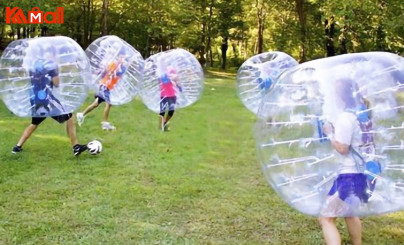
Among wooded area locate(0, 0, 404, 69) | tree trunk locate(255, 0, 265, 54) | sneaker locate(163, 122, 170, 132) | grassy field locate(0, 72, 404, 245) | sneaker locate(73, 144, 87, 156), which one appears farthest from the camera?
tree trunk locate(255, 0, 265, 54)

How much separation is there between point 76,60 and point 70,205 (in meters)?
1.95

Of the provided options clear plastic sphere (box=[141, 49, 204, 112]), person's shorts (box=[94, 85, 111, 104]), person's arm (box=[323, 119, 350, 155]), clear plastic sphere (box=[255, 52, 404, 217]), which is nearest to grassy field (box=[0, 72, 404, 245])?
person's shorts (box=[94, 85, 111, 104])

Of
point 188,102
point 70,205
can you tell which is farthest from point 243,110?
point 70,205

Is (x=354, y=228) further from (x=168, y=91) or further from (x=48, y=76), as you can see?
(x=168, y=91)

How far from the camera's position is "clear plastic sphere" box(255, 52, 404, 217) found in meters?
2.79

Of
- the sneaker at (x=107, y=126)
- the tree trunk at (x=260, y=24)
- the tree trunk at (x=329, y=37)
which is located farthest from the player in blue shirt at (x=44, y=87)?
the tree trunk at (x=329, y=37)

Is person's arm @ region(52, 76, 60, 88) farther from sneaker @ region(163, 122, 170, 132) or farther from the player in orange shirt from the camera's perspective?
sneaker @ region(163, 122, 170, 132)

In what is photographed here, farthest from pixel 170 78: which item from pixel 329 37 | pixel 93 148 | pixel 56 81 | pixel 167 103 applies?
pixel 329 37

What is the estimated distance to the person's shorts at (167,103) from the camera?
7891 mm

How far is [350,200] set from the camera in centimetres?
280

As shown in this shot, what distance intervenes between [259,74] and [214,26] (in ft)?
56.9

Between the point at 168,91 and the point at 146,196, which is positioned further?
the point at 168,91

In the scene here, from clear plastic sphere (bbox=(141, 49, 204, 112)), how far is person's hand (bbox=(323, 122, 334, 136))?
5.19 metres

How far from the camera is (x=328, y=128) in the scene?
9.26ft
